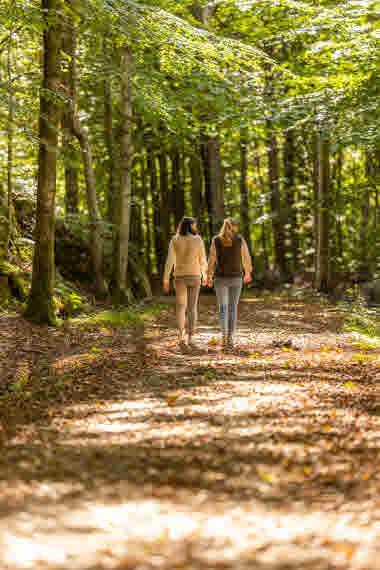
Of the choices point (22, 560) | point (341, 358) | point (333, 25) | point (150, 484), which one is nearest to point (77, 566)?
point (22, 560)

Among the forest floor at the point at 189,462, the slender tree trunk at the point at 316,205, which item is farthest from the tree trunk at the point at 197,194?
the forest floor at the point at 189,462

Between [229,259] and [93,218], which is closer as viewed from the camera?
[229,259]

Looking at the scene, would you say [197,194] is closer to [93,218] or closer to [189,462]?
[93,218]

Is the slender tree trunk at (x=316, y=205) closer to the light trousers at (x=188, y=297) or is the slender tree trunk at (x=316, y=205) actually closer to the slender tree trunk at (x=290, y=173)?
the slender tree trunk at (x=290, y=173)

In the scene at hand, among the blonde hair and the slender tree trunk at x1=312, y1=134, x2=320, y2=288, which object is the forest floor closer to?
the blonde hair

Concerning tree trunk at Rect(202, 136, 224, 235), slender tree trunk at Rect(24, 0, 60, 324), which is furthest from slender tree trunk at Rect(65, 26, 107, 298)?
tree trunk at Rect(202, 136, 224, 235)

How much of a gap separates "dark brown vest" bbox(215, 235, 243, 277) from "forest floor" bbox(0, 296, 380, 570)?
1.70 meters

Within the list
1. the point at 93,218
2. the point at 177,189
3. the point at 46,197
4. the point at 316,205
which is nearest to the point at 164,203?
the point at 177,189

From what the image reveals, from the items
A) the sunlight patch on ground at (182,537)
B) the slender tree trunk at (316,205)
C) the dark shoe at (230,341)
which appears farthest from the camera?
the slender tree trunk at (316,205)

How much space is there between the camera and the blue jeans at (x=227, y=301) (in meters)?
10.3

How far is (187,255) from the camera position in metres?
10.1

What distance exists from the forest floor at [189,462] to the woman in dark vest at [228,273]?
111 centimetres

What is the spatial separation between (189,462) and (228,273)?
6.12 meters

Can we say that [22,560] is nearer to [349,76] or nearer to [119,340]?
[119,340]
